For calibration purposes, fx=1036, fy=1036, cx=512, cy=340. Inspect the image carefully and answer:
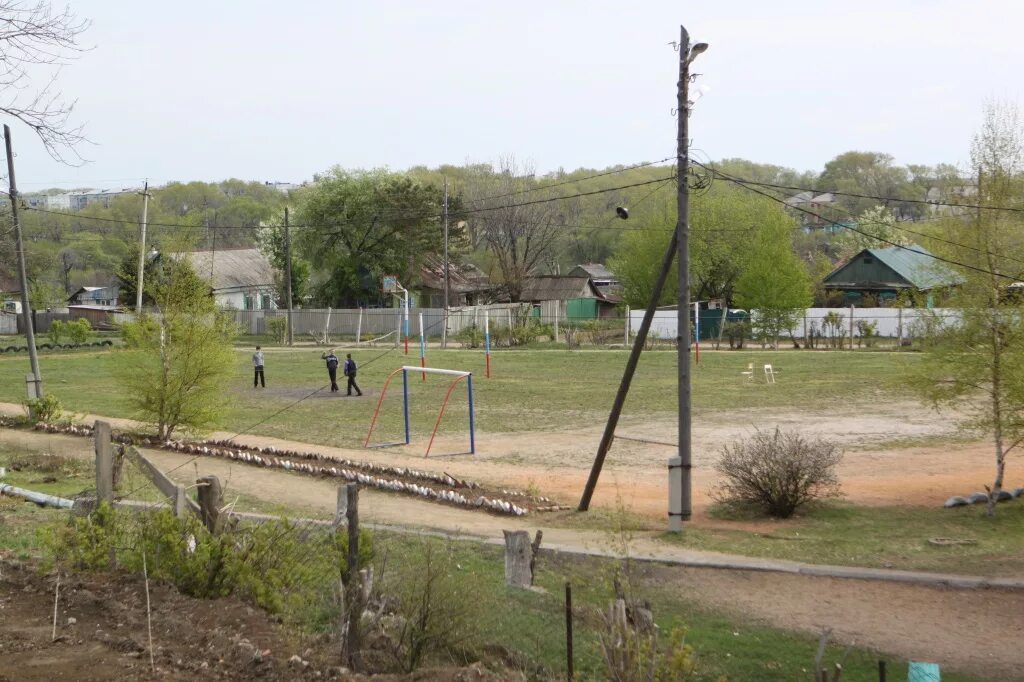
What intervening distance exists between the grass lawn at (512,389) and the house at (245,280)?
110ft

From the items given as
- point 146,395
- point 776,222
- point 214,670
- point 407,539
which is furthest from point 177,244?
point 776,222

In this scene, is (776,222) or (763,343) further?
(776,222)

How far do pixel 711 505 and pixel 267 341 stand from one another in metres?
51.5

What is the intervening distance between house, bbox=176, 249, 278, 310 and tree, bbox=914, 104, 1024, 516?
230 ft

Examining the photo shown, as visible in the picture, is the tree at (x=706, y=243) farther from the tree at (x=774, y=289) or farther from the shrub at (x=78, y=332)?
the shrub at (x=78, y=332)

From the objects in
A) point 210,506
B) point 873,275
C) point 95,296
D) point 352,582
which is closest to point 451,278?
point 873,275

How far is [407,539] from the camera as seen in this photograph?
1227 cm

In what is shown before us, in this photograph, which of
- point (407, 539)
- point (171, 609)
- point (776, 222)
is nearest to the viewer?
Answer: point (171, 609)

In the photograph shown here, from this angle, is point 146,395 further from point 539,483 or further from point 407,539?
point 407,539

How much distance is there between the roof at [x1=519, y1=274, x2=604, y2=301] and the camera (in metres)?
82.5

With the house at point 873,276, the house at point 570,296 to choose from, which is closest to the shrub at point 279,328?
the house at point 570,296

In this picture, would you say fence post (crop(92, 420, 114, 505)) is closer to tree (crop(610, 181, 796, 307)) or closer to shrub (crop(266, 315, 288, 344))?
shrub (crop(266, 315, 288, 344))

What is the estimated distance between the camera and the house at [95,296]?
92.9 metres

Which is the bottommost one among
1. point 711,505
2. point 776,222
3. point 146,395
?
point 711,505
